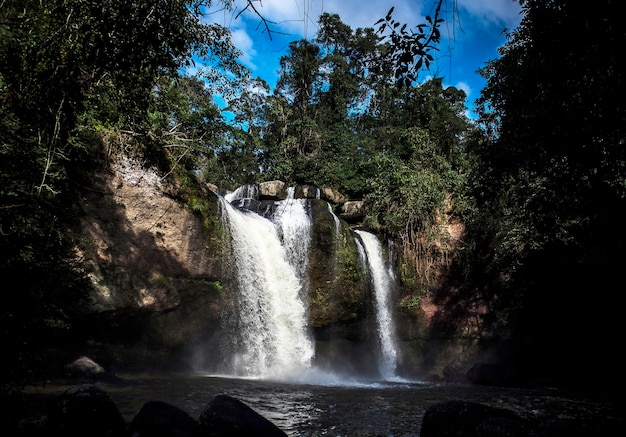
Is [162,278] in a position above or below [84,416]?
above

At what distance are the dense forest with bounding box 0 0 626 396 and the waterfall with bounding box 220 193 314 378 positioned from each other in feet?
11.2

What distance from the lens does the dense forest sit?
4535 mm

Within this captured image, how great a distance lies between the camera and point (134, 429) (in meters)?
5.72

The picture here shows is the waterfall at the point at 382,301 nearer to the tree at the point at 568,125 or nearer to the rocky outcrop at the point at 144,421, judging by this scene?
A: the tree at the point at 568,125

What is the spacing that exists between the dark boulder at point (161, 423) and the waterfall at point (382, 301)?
12834 millimetres

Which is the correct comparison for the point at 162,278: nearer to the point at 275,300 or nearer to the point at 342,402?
the point at 275,300

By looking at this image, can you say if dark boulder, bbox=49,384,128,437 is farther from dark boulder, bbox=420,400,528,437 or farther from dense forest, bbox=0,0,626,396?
dark boulder, bbox=420,400,528,437

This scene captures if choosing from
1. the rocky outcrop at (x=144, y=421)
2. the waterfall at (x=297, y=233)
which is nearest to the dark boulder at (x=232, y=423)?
the rocky outcrop at (x=144, y=421)

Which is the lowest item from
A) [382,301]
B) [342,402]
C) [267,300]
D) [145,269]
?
[342,402]

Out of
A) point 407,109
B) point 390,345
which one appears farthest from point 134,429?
point 407,109

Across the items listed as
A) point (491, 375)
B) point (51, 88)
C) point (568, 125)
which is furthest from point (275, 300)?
point (51, 88)

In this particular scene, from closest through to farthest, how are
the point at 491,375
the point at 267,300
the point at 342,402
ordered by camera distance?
the point at 342,402
the point at 491,375
the point at 267,300

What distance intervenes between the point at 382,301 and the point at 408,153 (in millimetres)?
13790

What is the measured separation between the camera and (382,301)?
1852 centimetres
